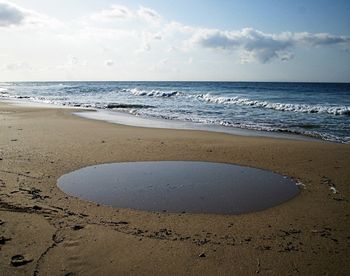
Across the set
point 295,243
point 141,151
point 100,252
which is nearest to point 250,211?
point 295,243

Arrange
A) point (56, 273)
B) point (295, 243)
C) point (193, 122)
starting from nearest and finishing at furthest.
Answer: point (56, 273)
point (295, 243)
point (193, 122)

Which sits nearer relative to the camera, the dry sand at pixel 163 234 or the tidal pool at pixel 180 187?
the dry sand at pixel 163 234

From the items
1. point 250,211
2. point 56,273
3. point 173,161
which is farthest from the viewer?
point 173,161

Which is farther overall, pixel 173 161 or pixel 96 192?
pixel 173 161

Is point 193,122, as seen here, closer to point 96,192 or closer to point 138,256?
point 96,192

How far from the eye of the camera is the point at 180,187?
6320 mm

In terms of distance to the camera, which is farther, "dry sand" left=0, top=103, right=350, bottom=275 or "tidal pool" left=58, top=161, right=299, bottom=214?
"tidal pool" left=58, top=161, right=299, bottom=214

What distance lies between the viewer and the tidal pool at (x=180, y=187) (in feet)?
18.0

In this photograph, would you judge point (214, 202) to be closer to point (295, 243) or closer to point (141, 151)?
point (295, 243)

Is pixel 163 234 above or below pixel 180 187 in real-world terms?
below

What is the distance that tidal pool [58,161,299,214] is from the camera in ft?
18.0

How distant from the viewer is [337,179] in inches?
272

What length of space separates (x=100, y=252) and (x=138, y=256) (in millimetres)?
493

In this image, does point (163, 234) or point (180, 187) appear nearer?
point (163, 234)
